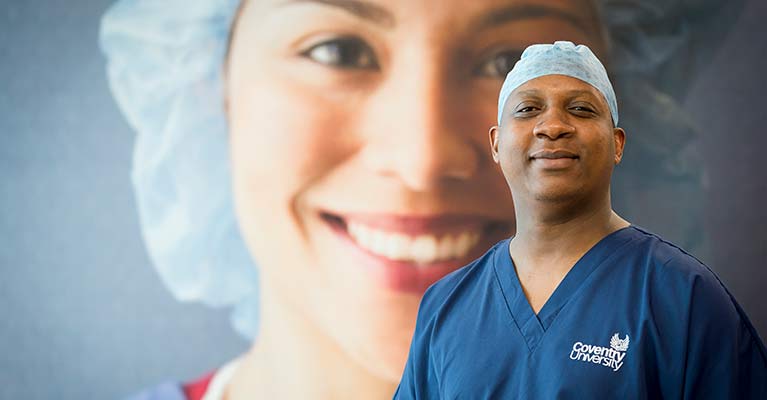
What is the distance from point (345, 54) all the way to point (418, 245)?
1.57 feet

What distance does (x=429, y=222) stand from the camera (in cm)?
164

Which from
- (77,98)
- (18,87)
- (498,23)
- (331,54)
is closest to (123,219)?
(77,98)

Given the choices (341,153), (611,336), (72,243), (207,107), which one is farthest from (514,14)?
(72,243)

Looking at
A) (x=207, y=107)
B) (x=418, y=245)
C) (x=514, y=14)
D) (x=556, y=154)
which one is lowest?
(x=418, y=245)

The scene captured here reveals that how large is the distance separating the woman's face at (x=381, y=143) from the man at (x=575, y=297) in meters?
0.65

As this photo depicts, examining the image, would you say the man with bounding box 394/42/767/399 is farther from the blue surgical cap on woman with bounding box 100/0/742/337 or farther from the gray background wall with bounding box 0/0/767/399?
the gray background wall with bounding box 0/0/767/399

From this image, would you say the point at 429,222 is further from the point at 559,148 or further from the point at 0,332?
the point at 0,332

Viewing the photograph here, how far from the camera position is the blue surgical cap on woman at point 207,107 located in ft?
5.54

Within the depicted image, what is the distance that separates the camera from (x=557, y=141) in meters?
0.83

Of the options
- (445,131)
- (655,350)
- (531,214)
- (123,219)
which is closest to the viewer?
(655,350)

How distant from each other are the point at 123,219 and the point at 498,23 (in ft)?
3.44

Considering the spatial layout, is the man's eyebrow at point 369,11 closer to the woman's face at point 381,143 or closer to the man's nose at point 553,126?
the woman's face at point 381,143

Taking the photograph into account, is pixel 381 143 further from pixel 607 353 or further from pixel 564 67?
pixel 607 353

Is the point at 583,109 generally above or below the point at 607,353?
above
